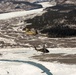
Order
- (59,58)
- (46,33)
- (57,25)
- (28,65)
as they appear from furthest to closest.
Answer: (57,25) < (46,33) < (59,58) < (28,65)

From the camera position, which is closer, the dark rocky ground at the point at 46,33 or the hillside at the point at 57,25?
the dark rocky ground at the point at 46,33

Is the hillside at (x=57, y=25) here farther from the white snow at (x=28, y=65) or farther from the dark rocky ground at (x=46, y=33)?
the white snow at (x=28, y=65)

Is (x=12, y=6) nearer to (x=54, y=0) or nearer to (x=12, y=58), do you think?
(x=54, y=0)

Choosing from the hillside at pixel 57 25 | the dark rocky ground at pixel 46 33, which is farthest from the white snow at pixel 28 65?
the hillside at pixel 57 25

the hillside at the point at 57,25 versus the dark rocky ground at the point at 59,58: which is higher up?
the hillside at the point at 57,25

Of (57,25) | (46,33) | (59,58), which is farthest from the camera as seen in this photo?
(57,25)

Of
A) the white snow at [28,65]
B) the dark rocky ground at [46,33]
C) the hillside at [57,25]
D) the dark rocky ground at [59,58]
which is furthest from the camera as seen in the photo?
the hillside at [57,25]

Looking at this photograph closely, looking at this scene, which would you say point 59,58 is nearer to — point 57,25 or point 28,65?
point 28,65

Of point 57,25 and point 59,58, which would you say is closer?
point 59,58

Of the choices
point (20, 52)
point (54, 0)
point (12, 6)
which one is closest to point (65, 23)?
point (20, 52)

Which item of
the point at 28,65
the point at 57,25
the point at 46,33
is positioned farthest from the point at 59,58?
the point at 57,25
